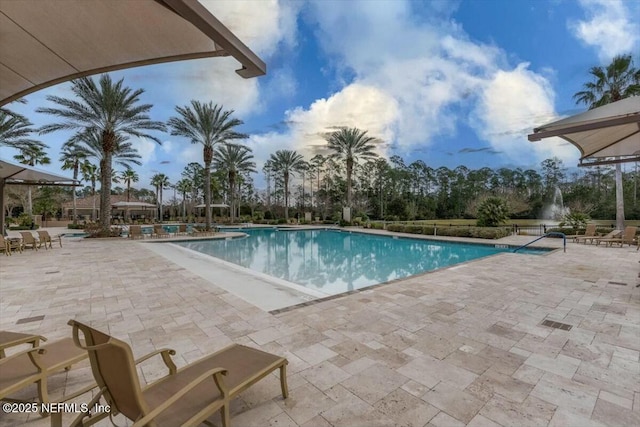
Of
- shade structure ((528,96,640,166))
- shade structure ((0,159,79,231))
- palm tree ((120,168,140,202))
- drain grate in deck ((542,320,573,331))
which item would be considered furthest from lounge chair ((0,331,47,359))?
palm tree ((120,168,140,202))

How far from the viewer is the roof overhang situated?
9.89 metres

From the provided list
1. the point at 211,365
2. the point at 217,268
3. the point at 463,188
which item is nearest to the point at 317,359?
the point at 211,365

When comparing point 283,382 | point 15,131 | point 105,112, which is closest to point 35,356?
point 283,382

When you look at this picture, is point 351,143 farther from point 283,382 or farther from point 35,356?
point 35,356

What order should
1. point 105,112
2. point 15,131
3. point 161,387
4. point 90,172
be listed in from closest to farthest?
point 161,387
point 105,112
point 15,131
point 90,172

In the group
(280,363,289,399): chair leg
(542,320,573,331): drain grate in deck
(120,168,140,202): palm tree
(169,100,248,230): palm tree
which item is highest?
(169,100,248,230): palm tree

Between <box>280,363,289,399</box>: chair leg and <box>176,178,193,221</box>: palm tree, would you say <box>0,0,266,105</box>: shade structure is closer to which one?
<box>280,363,289,399</box>: chair leg

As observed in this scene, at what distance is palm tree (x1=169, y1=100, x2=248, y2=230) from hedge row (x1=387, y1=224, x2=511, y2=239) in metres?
13.6

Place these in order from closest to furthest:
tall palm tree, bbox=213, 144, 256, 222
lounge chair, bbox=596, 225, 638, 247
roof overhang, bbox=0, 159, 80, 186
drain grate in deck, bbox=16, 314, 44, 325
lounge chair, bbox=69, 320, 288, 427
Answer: lounge chair, bbox=69, 320, 288, 427 < drain grate in deck, bbox=16, 314, 44, 325 < roof overhang, bbox=0, 159, 80, 186 < lounge chair, bbox=596, 225, 638, 247 < tall palm tree, bbox=213, 144, 256, 222

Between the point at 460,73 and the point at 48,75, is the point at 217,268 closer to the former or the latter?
the point at 48,75

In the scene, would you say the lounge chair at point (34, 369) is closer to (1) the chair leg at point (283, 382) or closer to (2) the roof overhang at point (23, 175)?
(1) the chair leg at point (283, 382)

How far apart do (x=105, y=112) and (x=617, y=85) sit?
28.1 meters

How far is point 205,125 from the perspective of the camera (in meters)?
20.4

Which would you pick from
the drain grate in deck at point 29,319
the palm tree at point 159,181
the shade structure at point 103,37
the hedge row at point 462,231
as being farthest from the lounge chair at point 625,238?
the palm tree at point 159,181
